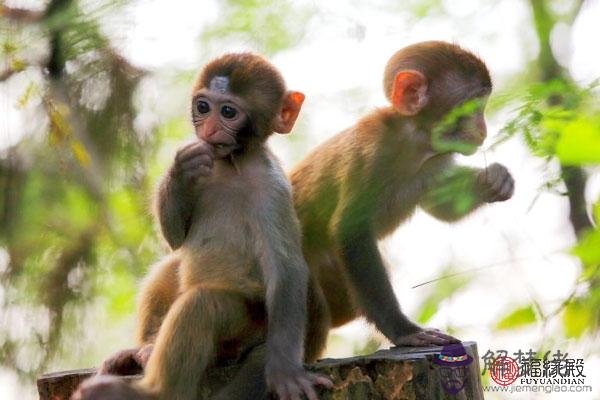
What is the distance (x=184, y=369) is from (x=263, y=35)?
2.96 meters

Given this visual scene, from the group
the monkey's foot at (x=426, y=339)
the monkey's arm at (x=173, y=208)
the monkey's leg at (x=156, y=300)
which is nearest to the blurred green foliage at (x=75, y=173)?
the monkey's foot at (x=426, y=339)

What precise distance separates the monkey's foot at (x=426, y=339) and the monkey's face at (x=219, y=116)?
1.36m

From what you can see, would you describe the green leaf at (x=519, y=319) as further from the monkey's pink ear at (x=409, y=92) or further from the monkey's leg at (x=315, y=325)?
the monkey's pink ear at (x=409, y=92)

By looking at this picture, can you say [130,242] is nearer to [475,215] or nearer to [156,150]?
[156,150]

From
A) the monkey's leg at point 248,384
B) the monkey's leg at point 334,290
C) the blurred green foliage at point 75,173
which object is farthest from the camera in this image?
the blurred green foliage at point 75,173

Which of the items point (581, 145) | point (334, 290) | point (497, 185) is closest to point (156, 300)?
point (334, 290)

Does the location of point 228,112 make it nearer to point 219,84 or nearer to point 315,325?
point 219,84

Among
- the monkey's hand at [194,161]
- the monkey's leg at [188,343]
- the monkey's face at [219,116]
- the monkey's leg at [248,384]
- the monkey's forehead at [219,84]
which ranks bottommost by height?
the monkey's leg at [248,384]

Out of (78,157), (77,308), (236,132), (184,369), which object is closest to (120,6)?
(78,157)

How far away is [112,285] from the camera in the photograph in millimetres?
6414

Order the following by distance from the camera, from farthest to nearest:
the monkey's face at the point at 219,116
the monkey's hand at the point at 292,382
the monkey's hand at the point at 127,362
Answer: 1. the monkey's hand at the point at 127,362
2. the monkey's face at the point at 219,116
3. the monkey's hand at the point at 292,382

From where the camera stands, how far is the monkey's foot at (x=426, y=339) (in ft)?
13.8

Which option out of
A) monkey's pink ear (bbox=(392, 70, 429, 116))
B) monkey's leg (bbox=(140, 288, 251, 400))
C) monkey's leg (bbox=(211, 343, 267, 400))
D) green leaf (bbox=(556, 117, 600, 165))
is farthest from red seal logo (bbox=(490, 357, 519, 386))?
green leaf (bbox=(556, 117, 600, 165))

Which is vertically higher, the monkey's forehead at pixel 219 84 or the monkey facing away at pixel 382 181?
the monkey's forehead at pixel 219 84
